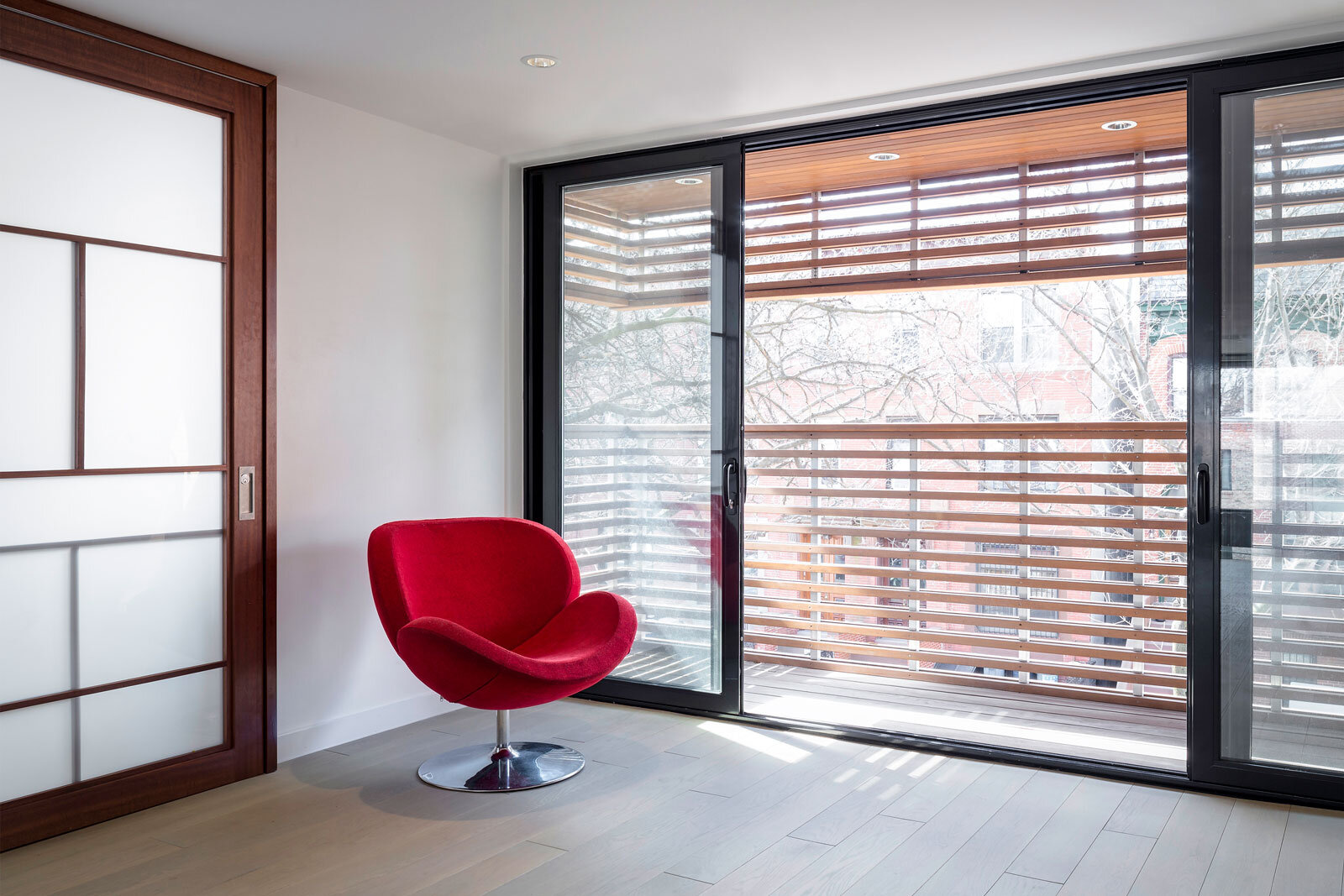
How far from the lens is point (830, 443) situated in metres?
5.33

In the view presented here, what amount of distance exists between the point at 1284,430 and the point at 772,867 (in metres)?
2.09

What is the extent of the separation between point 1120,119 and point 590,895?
12.0 feet

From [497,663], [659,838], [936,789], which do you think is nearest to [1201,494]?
[936,789]

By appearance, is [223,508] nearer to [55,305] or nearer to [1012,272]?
[55,305]

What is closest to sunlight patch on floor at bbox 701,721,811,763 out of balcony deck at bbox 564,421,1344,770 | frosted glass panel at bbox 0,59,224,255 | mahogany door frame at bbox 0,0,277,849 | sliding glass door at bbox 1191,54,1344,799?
balcony deck at bbox 564,421,1344,770

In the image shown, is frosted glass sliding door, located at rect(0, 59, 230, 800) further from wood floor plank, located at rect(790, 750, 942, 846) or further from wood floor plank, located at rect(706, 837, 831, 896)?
wood floor plank, located at rect(790, 750, 942, 846)

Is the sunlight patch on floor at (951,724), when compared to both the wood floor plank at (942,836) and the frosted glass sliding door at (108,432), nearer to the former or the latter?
the wood floor plank at (942,836)

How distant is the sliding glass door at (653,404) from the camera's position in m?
3.97

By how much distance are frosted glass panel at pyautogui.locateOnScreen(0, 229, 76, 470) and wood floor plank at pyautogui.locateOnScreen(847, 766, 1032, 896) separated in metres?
2.54

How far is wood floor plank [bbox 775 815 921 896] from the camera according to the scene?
2.41 meters

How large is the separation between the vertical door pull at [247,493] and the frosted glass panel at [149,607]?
12 cm

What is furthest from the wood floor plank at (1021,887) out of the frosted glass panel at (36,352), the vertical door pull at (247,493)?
the frosted glass panel at (36,352)

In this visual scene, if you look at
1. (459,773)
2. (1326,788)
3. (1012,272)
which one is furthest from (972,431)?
(459,773)

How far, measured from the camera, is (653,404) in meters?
4.14
